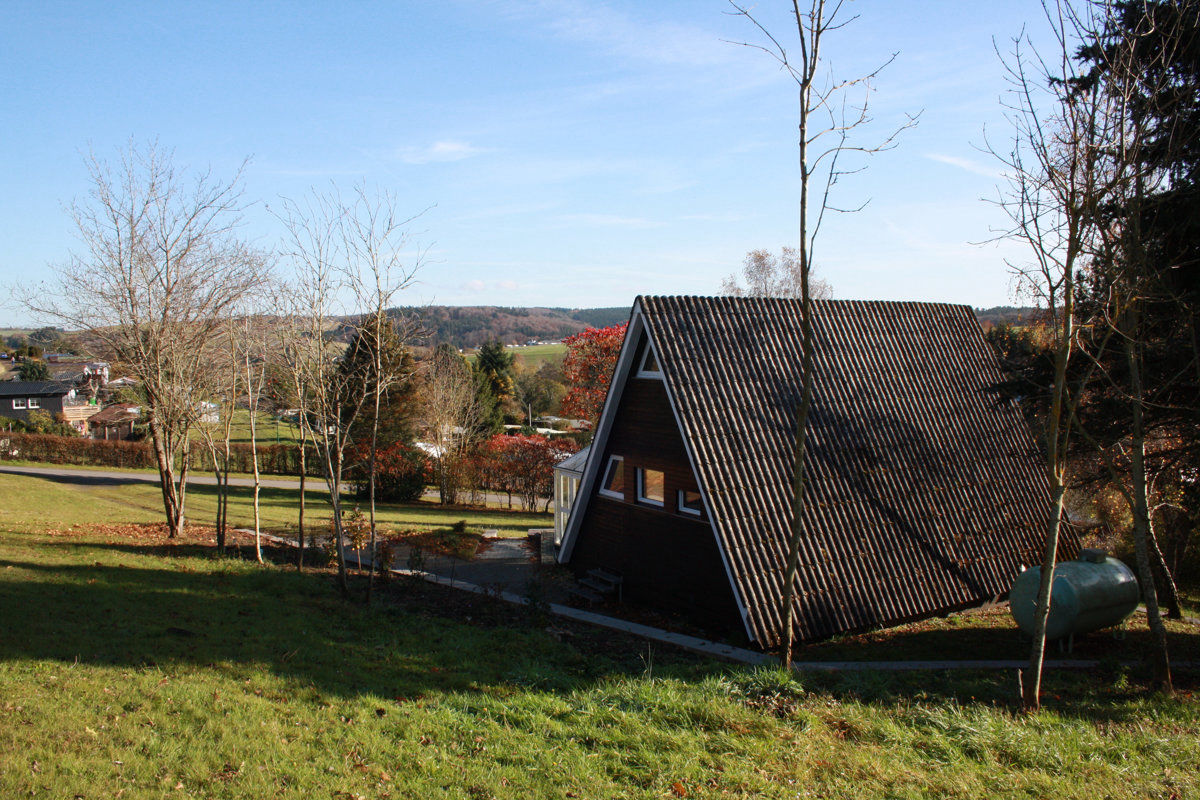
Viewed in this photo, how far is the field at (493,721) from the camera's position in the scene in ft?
17.8

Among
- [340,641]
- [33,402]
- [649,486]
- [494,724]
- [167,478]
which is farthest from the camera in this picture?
[33,402]

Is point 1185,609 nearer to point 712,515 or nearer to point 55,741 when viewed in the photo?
point 712,515

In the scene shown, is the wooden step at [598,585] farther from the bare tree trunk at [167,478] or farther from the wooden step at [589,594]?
the bare tree trunk at [167,478]

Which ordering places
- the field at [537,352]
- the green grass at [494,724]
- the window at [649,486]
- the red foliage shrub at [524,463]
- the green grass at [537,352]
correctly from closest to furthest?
the green grass at [494,724] < the window at [649,486] < the red foliage shrub at [524,463] < the green grass at [537,352] < the field at [537,352]

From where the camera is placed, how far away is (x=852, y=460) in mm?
13133

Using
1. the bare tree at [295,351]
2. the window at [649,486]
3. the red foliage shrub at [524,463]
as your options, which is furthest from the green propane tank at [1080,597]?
the red foliage shrub at [524,463]

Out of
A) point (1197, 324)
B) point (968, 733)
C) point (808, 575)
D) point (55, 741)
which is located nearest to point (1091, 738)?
point (968, 733)

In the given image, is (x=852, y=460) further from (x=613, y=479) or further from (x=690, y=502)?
(x=613, y=479)

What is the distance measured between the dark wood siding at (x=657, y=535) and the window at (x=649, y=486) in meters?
0.11

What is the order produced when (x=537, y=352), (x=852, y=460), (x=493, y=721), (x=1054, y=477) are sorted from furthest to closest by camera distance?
(x=537, y=352)
(x=852, y=460)
(x=1054, y=477)
(x=493, y=721)

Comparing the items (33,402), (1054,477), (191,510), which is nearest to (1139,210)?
(1054,477)

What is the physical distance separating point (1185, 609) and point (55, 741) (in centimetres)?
1931

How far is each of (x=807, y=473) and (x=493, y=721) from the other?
7.58 m

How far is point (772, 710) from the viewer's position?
22.7ft
